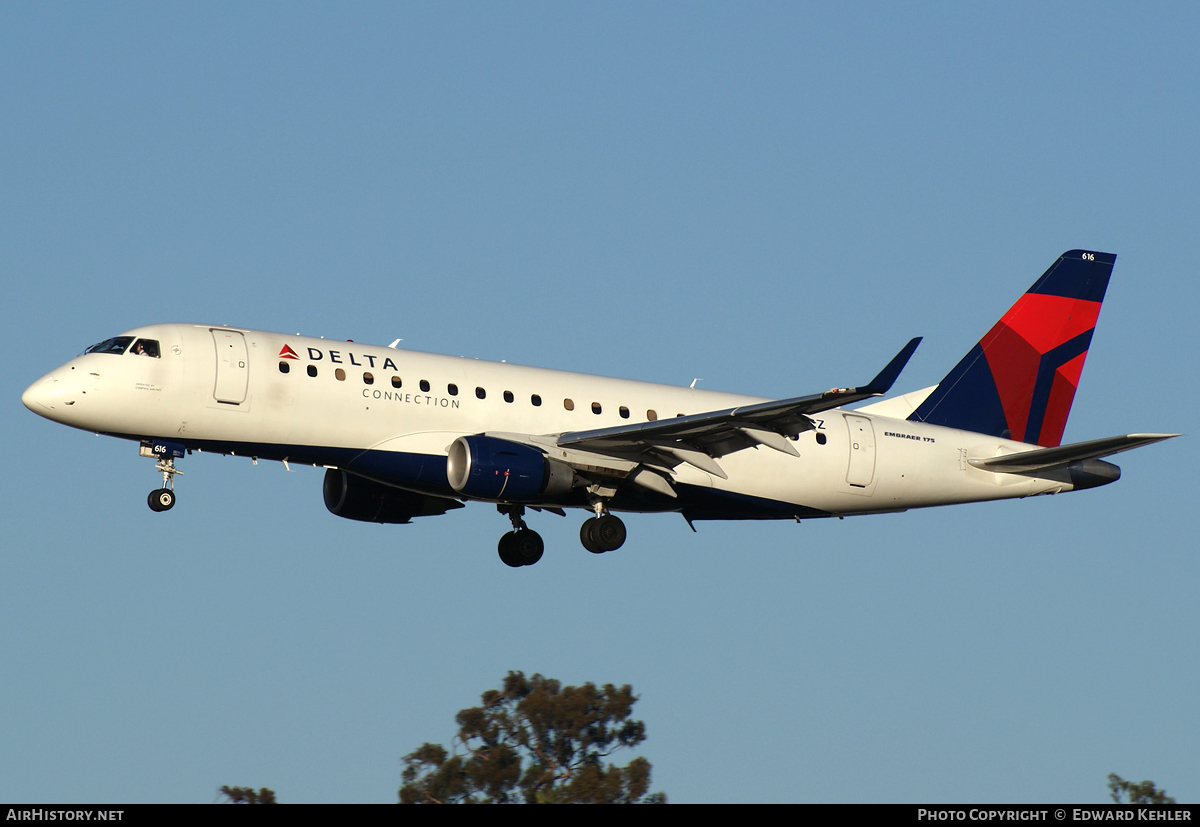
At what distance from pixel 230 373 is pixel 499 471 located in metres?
6.33

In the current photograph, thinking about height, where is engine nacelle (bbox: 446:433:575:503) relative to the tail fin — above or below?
below

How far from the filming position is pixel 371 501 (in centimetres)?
3959

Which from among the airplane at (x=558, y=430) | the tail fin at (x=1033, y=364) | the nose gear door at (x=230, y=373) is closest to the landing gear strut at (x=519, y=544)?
the airplane at (x=558, y=430)

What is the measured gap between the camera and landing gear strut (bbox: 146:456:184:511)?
3500 cm

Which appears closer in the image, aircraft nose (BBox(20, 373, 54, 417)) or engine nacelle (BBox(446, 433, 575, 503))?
aircraft nose (BBox(20, 373, 54, 417))

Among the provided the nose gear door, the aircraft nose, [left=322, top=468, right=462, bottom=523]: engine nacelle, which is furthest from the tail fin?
the aircraft nose

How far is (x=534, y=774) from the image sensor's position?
51.2 meters

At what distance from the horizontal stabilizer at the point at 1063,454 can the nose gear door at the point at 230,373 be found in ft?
63.2

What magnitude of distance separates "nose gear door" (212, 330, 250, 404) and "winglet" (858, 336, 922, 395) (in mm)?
13564

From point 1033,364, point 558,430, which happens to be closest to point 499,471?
point 558,430

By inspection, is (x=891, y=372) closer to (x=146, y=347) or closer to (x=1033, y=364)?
(x=1033, y=364)

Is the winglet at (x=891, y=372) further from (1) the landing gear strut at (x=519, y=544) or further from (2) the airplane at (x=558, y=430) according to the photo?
(1) the landing gear strut at (x=519, y=544)

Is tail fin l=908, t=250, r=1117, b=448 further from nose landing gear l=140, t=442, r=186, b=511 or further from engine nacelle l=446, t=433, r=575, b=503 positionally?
nose landing gear l=140, t=442, r=186, b=511
